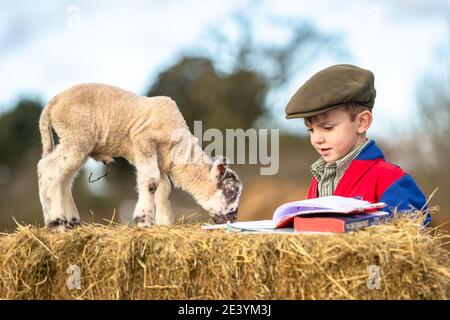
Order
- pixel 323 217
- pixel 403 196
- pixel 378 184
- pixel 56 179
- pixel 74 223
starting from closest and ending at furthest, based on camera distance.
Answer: pixel 323 217 < pixel 403 196 < pixel 378 184 < pixel 56 179 < pixel 74 223

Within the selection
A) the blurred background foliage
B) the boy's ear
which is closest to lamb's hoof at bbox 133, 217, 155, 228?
the boy's ear

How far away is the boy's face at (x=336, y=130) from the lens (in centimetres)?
385

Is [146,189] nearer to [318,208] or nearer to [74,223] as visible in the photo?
[74,223]

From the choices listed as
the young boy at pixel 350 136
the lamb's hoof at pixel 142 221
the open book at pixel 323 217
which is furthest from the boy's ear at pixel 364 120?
the lamb's hoof at pixel 142 221

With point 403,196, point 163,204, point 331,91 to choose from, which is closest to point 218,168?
point 163,204

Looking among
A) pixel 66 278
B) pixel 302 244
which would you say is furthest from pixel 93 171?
pixel 302 244

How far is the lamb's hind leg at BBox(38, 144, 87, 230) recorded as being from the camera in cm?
387

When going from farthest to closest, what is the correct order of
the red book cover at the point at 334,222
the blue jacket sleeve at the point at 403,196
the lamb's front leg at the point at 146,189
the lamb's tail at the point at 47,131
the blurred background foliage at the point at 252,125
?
the blurred background foliage at the point at 252,125
the lamb's tail at the point at 47,131
the lamb's front leg at the point at 146,189
the blue jacket sleeve at the point at 403,196
the red book cover at the point at 334,222

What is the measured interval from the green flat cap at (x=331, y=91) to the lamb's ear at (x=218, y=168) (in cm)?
66

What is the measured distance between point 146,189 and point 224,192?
0.60 m

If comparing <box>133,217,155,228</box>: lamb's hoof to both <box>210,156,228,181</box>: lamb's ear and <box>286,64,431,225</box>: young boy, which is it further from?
<box>286,64,431,225</box>: young boy

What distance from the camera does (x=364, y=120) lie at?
391 centimetres

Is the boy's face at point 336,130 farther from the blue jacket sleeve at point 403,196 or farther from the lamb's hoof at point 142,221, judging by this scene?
the lamb's hoof at point 142,221
